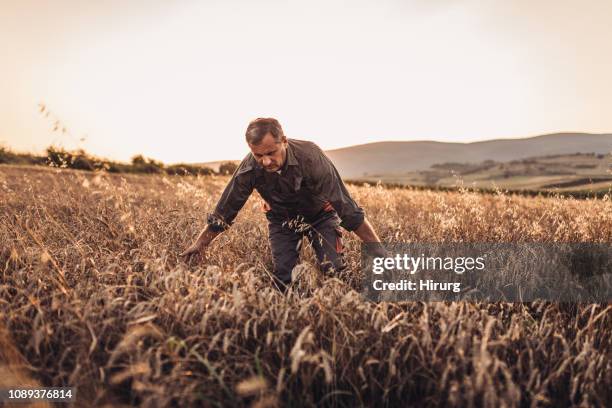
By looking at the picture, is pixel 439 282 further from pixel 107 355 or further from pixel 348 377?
pixel 107 355

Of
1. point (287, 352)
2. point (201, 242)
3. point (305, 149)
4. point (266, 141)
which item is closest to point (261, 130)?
point (266, 141)

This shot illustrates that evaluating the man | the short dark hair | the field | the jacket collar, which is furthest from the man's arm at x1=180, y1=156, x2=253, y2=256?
the field

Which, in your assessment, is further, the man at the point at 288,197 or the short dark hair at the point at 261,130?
the man at the point at 288,197

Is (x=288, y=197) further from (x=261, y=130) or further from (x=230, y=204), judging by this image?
(x=261, y=130)

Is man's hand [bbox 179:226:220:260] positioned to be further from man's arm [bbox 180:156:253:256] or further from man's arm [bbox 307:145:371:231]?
man's arm [bbox 307:145:371:231]

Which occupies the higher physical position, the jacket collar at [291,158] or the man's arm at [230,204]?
the jacket collar at [291,158]

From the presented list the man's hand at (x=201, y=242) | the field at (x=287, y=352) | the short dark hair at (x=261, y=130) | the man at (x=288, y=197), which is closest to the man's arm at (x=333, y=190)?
the man at (x=288, y=197)

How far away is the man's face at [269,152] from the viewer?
3.54m

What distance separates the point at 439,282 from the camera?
11.6ft

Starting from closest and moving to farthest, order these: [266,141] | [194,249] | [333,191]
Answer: [266,141] < [194,249] < [333,191]

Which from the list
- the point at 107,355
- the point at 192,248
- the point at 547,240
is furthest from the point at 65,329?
the point at 547,240

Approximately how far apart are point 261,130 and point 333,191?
79cm

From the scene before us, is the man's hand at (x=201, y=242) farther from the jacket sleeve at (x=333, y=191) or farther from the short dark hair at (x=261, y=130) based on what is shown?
the jacket sleeve at (x=333, y=191)

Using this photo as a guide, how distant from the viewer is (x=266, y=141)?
3.53 m
